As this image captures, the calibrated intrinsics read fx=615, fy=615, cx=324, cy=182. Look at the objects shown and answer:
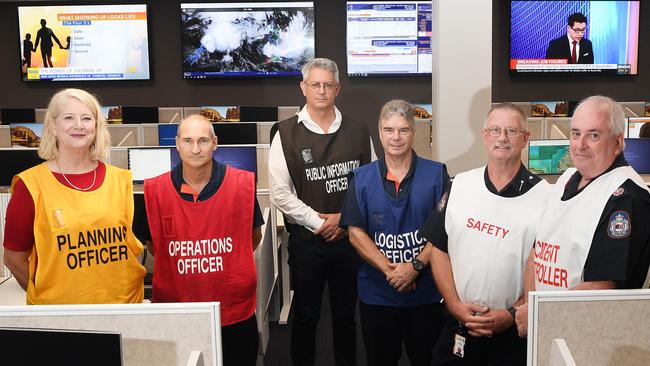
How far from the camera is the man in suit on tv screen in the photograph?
8.29 metres

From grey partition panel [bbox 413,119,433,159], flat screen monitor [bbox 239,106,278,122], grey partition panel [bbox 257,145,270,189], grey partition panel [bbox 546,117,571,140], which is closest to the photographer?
grey partition panel [bbox 257,145,270,189]

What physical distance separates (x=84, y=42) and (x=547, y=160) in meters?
6.62

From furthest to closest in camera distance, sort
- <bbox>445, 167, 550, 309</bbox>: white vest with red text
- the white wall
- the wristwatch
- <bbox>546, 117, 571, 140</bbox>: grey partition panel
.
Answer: <bbox>546, 117, 571, 140</bbox>: grey partition panel
the white wall
the wristwatch
<bbox>445, 167, 550, 309</bbox>: white vest with red text

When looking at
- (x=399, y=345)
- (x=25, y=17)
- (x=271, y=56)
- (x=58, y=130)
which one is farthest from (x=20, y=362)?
(x=25, y=17)

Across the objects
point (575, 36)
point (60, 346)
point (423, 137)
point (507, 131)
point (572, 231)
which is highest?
point (575, 36)

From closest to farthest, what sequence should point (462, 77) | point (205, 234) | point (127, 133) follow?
point (205, 234) → point (462, 77) → point (127, 133)

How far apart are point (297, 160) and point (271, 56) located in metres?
5.84

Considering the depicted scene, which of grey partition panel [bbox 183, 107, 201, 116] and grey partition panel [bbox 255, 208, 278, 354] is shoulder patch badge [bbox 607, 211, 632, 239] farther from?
grey partition panel [bbox 183, 107, 201, 116]

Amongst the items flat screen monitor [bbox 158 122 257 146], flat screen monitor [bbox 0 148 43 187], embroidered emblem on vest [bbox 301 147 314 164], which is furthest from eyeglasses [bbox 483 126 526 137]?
flat screen monitor [bbox 158 122 257 146]

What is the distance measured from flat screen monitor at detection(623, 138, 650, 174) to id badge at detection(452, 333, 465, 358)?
2853mm

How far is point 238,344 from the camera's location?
7.02 feet

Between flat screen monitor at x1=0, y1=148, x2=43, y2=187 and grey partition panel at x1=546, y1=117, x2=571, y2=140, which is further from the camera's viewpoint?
grey partition panel at x1=546, y1=117, x2=571, y2=140

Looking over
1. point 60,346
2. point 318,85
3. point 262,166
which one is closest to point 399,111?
point 318,85

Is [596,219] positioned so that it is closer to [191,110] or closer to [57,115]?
[57,115]
